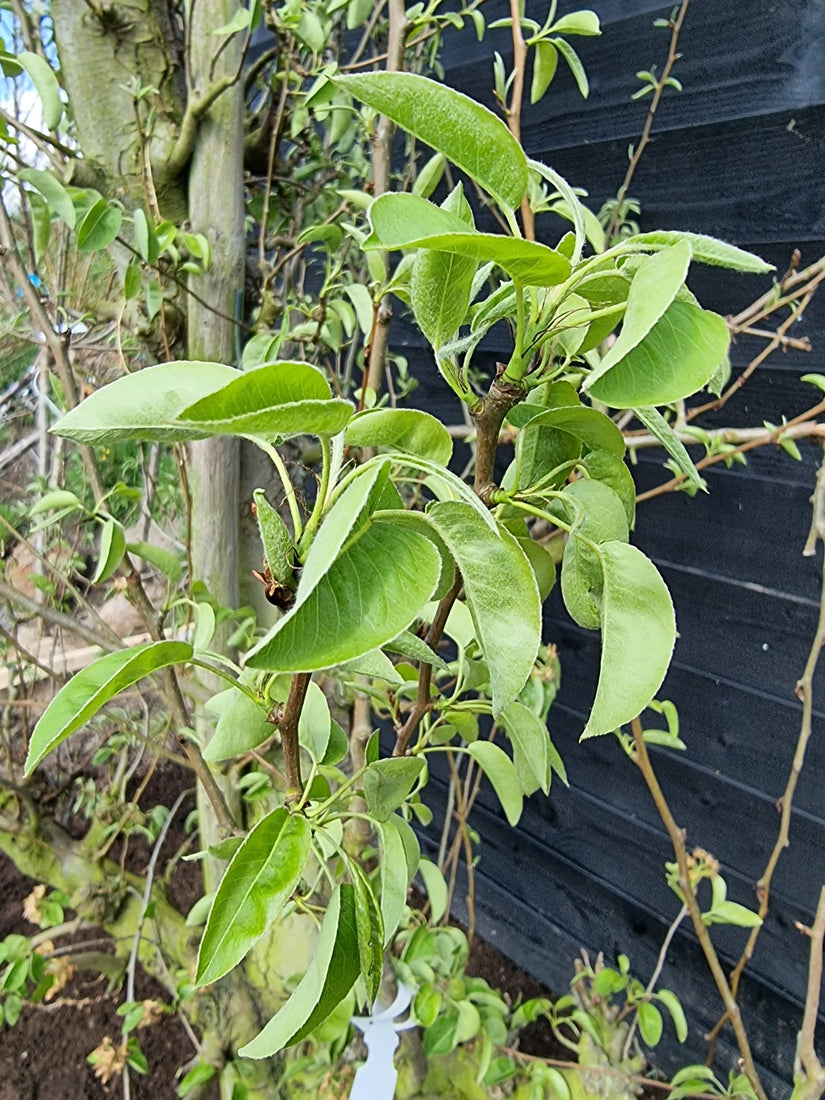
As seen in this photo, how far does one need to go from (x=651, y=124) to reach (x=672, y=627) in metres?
1.04

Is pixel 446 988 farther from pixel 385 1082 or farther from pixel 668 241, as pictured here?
pixel 668 241

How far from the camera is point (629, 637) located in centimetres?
26

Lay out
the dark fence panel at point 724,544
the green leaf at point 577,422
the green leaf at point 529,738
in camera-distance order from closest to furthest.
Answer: the green leaf at point 577,422 → the green leaf at point 529,738 → the dark fence panel at point 724,544

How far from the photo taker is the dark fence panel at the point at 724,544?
3.08 feet

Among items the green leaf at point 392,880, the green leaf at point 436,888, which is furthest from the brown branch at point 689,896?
the green leaf at point 392,880

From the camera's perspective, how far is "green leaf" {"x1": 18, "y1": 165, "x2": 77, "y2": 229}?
0.60 metres

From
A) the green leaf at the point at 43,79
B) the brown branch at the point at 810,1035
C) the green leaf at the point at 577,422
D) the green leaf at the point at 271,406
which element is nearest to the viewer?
the green leaf at the point at 271,406

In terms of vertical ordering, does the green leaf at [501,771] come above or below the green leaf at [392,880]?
below

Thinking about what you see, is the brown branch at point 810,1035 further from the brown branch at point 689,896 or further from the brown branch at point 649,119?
the brown branch at point 649,119

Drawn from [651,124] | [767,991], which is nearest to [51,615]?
[651,124]

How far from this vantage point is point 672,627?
0.84ft

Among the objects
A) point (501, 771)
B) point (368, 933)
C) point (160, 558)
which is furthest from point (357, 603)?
point (160, 558)

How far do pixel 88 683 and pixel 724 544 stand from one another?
38.9 inches

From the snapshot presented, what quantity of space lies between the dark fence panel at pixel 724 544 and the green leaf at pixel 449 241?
2.77ft
